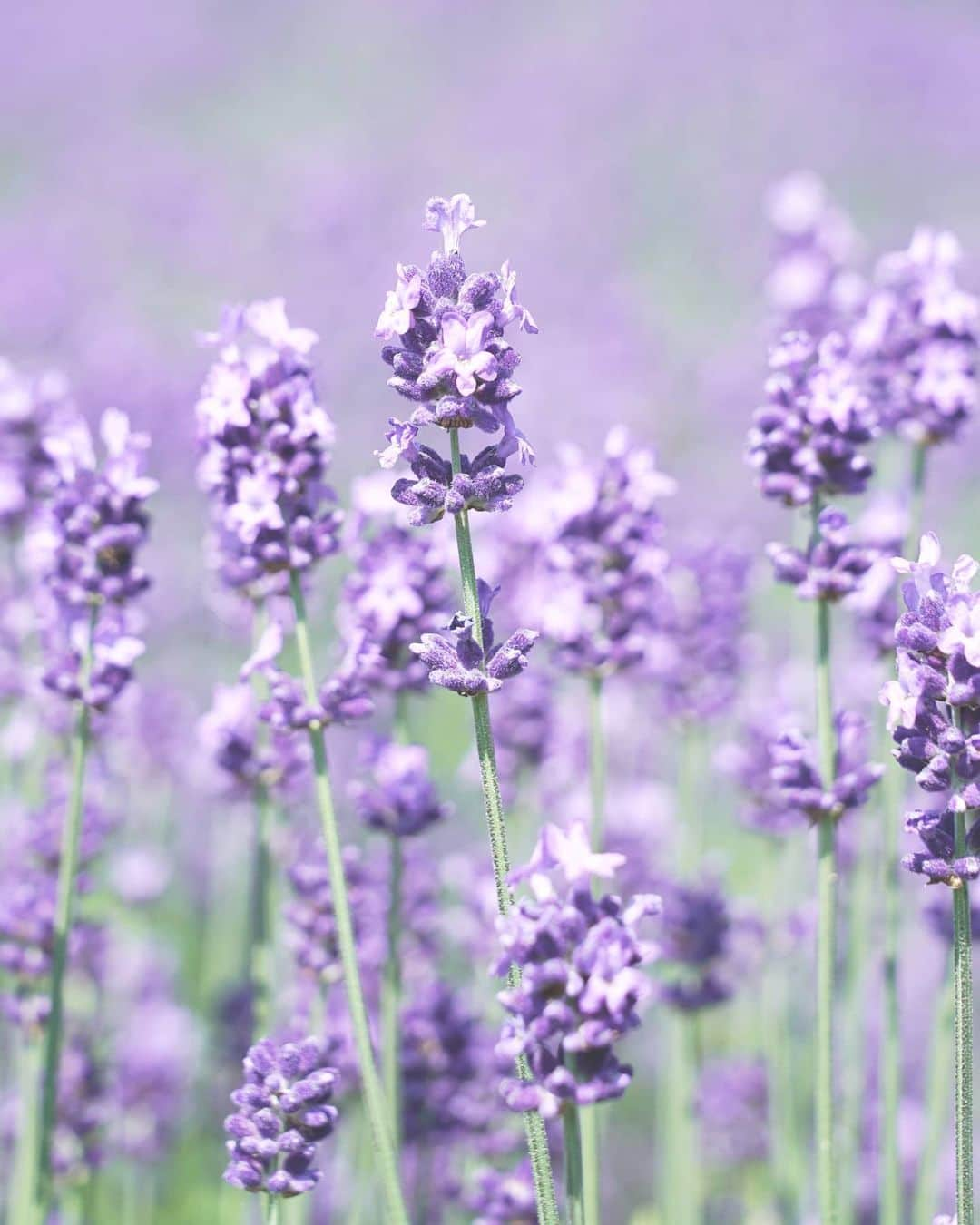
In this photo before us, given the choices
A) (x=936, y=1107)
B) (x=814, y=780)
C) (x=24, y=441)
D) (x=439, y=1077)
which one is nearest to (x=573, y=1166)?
(x=814, y=780)

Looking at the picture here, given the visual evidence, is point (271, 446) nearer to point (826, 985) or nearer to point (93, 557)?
point (93, 557)

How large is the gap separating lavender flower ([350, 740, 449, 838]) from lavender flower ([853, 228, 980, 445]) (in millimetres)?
1156

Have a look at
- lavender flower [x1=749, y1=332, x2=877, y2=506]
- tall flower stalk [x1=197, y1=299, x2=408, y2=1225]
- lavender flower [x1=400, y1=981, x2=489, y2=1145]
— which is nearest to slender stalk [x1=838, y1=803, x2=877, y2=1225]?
lavender flower [x1=400, y1=981, x2=489, y2=1145]

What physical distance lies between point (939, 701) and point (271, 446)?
1.10 meters

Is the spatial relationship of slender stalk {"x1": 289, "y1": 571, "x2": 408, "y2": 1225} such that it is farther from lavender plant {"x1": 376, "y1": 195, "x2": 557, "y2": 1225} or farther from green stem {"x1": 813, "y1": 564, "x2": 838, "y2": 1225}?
green stem {"x1": 813, "y1": 564, "x2": 838, "y2": 1225}

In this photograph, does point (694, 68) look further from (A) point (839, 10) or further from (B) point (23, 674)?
(B) point (23, 674)

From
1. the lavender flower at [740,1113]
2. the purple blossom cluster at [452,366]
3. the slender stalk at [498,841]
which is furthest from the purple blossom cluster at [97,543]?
the lavender flower at [740,1113]

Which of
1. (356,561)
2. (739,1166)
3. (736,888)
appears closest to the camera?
(356,561)

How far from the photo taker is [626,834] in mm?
4629

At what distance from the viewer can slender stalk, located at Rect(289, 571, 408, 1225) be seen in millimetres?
2135

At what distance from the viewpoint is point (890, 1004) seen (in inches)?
117

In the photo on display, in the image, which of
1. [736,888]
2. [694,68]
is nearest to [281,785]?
[736,888]

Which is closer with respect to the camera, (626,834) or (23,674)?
(23,674)

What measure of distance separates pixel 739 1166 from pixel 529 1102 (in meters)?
3.23
